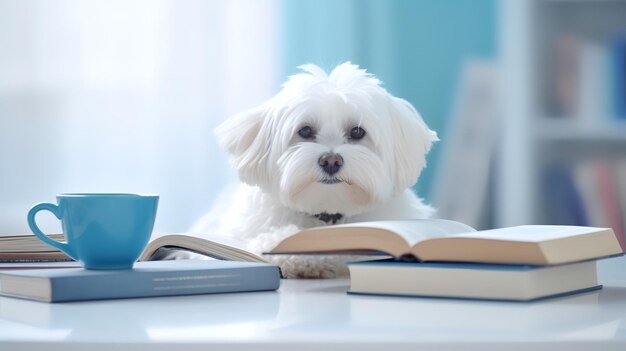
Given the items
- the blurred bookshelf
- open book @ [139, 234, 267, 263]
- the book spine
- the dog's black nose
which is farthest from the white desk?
the blurred bookshelf

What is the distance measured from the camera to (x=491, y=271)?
959mm

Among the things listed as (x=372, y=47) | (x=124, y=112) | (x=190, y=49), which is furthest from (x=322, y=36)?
(x=124, y=112)

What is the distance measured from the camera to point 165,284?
1014 mm

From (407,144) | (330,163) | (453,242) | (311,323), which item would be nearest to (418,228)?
(453,242)

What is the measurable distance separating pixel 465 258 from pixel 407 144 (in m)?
0.59

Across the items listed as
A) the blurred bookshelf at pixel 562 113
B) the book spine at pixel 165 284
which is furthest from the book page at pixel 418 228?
the blurred bookshelf at pixel 562 113

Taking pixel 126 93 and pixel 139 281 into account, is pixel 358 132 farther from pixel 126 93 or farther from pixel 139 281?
pixel 126 93

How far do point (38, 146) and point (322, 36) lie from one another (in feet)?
3.37

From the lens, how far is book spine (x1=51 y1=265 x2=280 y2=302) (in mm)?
972

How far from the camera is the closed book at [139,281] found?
0.97 metres

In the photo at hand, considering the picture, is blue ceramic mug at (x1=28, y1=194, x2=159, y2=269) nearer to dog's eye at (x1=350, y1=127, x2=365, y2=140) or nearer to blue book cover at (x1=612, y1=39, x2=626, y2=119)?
dog's eye at (x1=350, y1=127, x2=365, y2=140)

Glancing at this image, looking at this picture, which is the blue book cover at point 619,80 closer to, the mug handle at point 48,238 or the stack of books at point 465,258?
the stack of books at point 465,258

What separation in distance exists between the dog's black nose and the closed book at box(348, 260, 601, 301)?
0.41m

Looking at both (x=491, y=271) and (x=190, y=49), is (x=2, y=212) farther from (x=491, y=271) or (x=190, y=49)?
(x=491, y=271)
